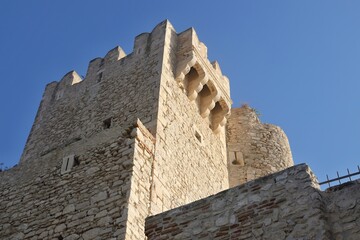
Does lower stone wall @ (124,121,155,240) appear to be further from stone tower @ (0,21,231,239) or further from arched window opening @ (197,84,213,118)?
arched window opening @ (197,84,213,118)

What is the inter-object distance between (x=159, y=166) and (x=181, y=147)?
4.62ft

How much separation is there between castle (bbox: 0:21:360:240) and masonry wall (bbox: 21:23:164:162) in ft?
0.11

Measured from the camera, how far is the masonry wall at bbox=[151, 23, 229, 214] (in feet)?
25.9

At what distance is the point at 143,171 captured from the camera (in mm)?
7199

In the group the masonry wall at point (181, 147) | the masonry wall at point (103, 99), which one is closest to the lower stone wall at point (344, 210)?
the masonry wall at point (181, 147)

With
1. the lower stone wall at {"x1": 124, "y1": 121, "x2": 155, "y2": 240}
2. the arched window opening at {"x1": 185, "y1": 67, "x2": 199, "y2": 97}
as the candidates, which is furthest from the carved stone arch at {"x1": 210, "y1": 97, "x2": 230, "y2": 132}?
the lower stone wall at {"x1": 124, "y1": 121, "x2": 155, "y2": 240}

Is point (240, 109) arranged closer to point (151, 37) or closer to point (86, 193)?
point (151, 37)

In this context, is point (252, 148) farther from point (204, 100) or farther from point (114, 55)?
point (114, 55)

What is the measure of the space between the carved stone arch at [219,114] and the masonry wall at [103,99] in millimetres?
2368

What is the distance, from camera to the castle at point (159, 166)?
4.74 meters

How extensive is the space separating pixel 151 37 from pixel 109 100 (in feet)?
6.68

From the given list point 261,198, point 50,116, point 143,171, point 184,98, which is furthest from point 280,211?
point 50,116

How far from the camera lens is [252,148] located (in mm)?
12609

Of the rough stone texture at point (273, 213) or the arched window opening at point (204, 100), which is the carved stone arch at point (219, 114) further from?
the rough stone texture at point (273, 213)
